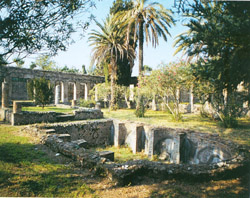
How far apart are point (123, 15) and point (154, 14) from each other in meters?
2.81

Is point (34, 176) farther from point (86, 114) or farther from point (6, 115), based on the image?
point (86, 114)

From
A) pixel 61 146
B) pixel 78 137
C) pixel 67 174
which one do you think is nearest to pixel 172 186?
pixel 67 174

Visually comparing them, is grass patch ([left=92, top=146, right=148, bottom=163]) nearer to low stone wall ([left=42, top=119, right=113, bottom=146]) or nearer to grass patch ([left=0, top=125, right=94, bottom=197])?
low stone wall ([left=42, top=119, right=113, bottom=146])

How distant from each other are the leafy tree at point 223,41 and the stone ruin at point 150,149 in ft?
6.15

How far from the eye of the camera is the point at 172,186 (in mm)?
3488

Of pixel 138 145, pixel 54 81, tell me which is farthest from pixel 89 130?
pixel 54 81

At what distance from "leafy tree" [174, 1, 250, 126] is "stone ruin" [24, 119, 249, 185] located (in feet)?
6.15

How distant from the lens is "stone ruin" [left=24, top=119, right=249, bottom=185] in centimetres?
388

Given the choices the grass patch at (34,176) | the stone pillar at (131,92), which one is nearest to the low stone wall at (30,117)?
the grass patch at (34,176)

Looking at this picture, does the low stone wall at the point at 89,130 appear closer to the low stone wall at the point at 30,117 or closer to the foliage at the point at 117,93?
the low stone wall at the point at 30,117

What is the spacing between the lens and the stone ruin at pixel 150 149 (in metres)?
3.88

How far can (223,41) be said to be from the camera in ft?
9.29

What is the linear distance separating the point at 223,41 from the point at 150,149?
5.67 meters

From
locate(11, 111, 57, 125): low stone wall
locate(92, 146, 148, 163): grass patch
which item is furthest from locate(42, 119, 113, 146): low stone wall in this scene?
locate(11, 111, 57, 125): low stone wall
